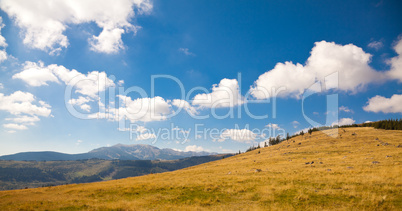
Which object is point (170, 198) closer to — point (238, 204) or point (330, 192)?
point (238, 204)

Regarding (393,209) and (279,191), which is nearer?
(393,209)

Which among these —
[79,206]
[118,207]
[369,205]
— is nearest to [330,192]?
[369,205]

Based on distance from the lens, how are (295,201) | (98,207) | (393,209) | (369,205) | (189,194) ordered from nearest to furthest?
(393,209), (369,205), (295,201), (98,207), (189,194)

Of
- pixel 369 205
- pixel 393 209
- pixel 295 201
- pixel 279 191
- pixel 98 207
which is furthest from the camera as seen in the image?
pixel 279 191

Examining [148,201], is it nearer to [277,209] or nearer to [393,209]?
[277,209]

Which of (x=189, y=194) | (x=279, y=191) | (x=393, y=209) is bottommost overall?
(x=189, y=194)

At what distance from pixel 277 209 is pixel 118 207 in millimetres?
14855

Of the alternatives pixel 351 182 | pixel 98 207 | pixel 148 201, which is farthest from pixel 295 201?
pixel 98 207

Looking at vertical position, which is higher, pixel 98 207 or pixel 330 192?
pixel 330 192

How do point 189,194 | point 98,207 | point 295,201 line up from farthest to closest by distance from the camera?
1. point 189,194
2. point 98,207
3. point 295,201

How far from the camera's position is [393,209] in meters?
13.2

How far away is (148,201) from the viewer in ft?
64.6

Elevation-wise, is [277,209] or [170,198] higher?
[277,209]

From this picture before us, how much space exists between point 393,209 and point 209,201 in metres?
14.9
